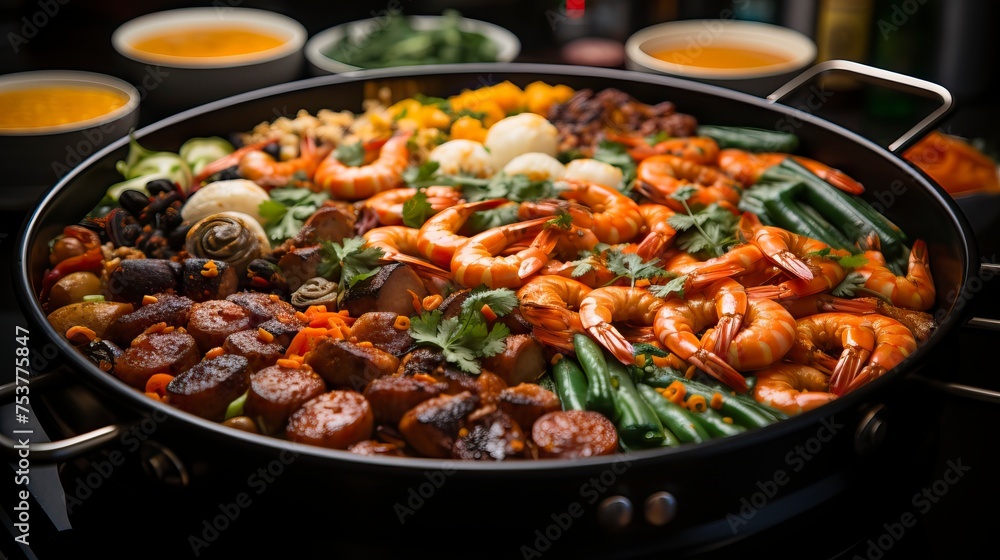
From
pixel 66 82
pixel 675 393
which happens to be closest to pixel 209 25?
pixel 66 82

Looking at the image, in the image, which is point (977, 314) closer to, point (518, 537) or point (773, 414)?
point (773, 414)

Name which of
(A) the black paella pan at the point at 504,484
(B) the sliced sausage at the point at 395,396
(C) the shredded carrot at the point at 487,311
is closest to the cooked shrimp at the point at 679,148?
(C) the shredded carrot at the point at 487,311

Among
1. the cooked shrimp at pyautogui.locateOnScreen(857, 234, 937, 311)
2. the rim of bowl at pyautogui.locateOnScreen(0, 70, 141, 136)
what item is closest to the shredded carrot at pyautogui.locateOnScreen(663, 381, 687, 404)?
the cooked shrimp at pyautogui.locateOnScreen(857, 234, 937, 311)

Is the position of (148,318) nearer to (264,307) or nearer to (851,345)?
(264,307)

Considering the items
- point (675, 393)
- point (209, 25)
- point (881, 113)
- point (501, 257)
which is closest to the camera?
point (675, 393)

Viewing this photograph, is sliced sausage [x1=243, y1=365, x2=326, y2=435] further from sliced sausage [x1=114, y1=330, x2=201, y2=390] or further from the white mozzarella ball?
the white mozzarella ball

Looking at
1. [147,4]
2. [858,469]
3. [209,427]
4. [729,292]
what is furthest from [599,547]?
[147,4]
